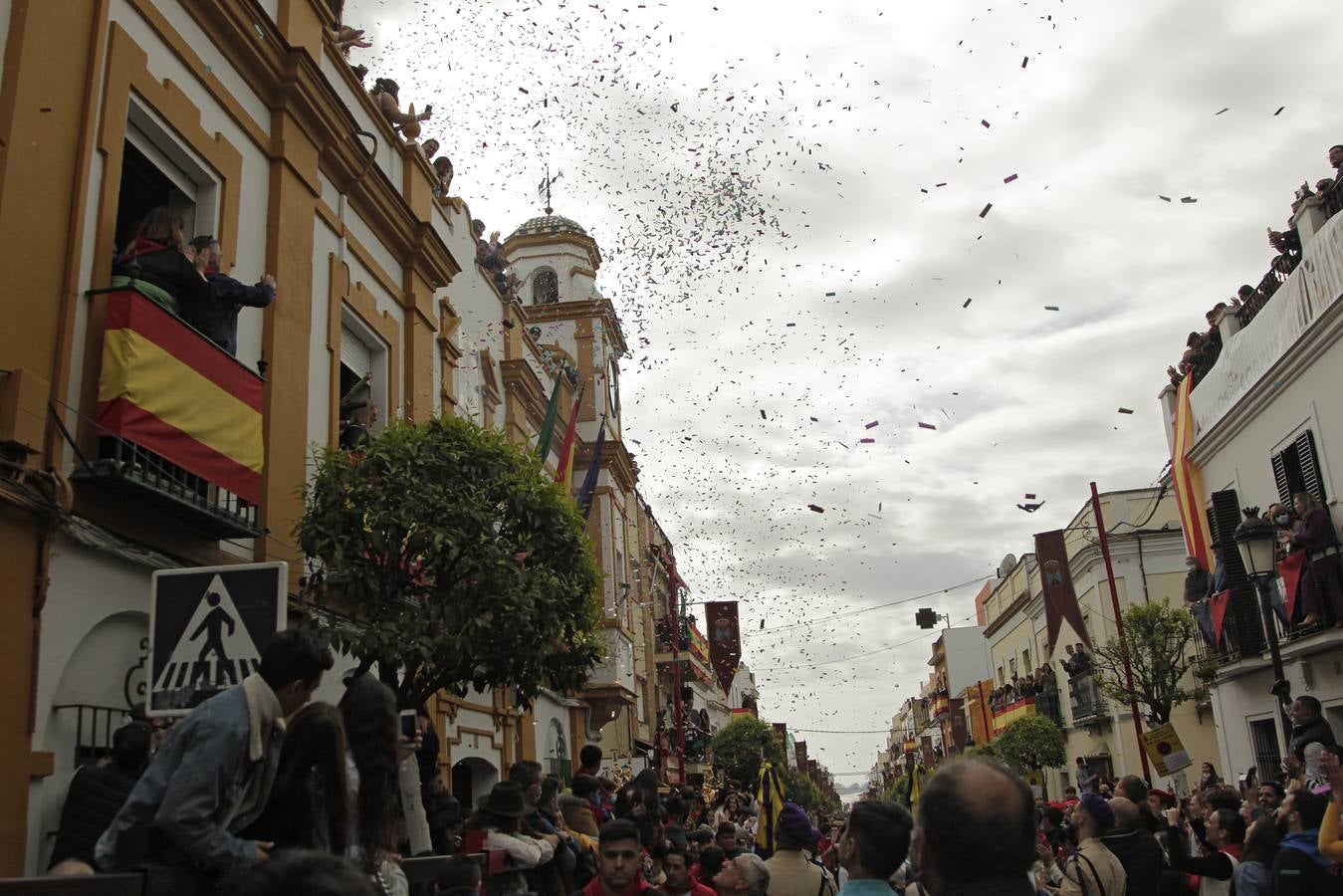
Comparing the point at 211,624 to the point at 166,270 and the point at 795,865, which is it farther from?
the point at 166,270

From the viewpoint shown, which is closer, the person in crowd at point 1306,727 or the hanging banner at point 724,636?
the person in crowd at point 1306,727

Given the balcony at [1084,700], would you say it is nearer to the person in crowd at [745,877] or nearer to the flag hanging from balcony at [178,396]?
the flag hanging from balcony at [178,396]

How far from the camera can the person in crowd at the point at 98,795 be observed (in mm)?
5746

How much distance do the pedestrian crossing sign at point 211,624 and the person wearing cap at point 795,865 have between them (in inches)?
115

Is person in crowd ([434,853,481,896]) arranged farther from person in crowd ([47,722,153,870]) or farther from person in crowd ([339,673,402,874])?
person in crowd ([47,722,153,870])

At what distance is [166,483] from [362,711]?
542cm

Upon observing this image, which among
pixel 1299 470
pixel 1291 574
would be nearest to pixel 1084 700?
pixel 1299 470

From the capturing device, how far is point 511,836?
6.37 meters

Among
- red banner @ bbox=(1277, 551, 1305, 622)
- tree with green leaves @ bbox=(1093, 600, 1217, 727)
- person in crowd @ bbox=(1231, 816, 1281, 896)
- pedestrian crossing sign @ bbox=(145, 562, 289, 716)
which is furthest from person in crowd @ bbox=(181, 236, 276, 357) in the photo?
tree with green leaves @ bbox=(1093, 600, 1217, 727)

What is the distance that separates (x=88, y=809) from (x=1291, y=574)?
16508mm

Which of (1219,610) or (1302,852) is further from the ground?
(1219,610)

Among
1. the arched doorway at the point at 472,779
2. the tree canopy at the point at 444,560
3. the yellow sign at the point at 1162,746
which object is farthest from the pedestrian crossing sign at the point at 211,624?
the yellow sign at the point at 1162,746

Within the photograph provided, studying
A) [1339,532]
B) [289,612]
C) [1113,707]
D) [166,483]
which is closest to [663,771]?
[1113,707]

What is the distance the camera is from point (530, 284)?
105 ft
